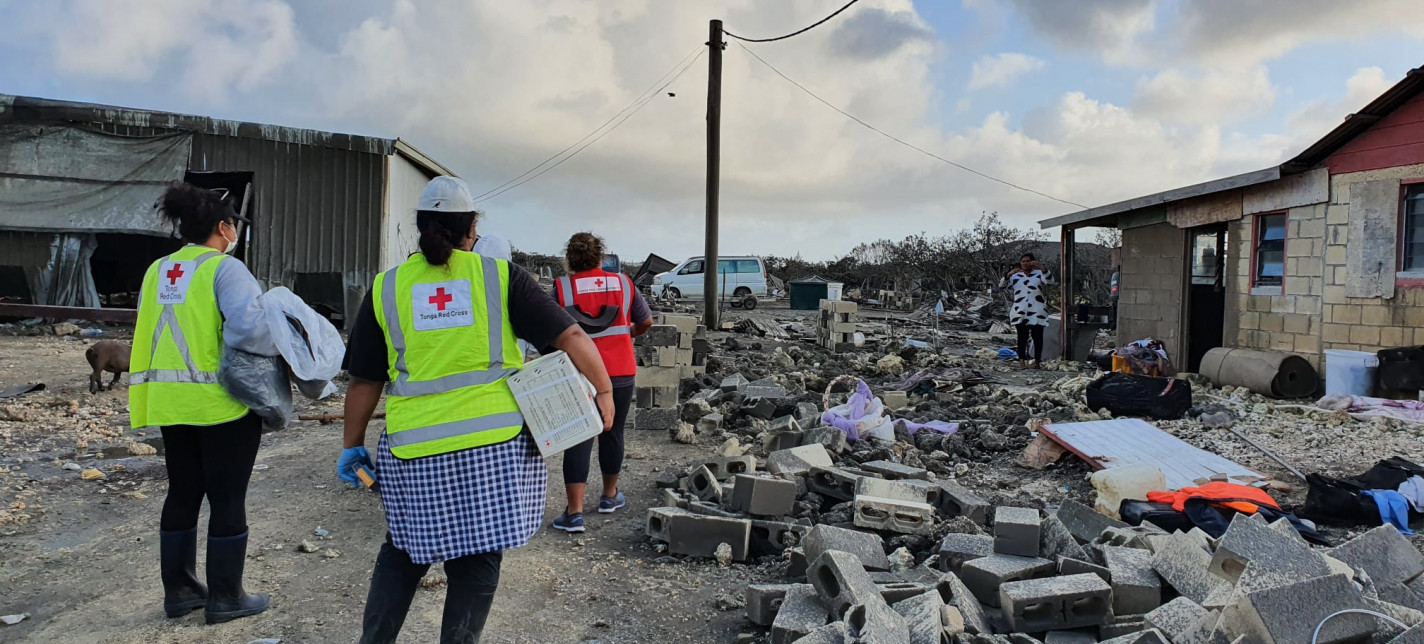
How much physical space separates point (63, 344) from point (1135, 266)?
15610 millimetres

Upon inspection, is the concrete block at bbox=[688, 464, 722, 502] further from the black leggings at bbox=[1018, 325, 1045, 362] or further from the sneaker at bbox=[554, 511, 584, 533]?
the black leggings at bbox=[1018, 325, 1045, 362]

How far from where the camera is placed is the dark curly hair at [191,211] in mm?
3346

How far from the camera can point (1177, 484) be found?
5.40m

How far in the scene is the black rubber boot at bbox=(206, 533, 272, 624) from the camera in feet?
11.1

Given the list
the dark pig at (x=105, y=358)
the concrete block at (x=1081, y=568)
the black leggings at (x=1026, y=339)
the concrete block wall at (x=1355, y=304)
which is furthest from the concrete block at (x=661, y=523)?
the black leggings at (x=1026, y=339)

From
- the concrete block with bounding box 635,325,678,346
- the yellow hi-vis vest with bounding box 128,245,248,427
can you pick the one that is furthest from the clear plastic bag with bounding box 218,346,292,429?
the concrete block with bounding box 635,325,678,346

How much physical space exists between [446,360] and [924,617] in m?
1.72

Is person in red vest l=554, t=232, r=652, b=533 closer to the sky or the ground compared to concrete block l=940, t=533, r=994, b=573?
closer to the sky

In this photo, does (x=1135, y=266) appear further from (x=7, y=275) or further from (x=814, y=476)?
(x=7, y=275)

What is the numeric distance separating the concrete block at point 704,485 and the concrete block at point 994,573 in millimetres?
1676

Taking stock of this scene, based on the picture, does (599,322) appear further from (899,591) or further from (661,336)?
(661,336)

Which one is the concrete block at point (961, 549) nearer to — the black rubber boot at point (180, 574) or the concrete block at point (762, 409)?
the black rubber boot at point (180, 574)

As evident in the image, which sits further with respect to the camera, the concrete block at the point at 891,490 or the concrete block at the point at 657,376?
the concrete block at the point at 657,376

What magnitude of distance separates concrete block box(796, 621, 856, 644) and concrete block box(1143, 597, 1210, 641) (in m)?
1.03
